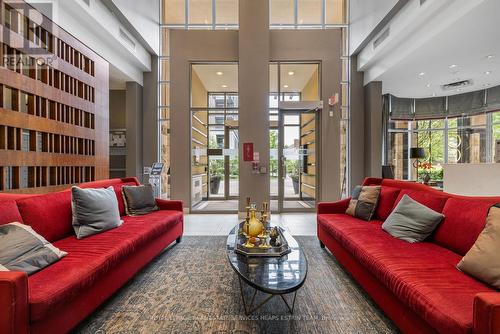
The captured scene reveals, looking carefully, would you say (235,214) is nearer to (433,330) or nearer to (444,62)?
(433,330)

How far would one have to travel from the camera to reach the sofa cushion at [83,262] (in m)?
1.56

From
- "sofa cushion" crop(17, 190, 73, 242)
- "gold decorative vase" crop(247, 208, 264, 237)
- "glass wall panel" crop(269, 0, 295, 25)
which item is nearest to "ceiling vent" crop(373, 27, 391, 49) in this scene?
"glass wall panel" crop(269, 0, 295, 25)

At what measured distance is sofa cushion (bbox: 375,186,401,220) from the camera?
10.8 ft

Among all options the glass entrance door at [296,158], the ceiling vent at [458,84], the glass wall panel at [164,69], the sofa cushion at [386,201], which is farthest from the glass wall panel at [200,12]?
the ceiling vent at [458,84]

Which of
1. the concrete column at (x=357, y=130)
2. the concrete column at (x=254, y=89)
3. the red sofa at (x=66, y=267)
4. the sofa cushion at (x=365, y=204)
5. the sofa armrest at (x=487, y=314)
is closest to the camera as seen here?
the sofa armrest at (x=487, y=314)

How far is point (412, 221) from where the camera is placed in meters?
2.56

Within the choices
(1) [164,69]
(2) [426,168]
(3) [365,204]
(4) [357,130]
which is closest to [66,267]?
(3) [365,204]

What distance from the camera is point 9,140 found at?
10.4 ft

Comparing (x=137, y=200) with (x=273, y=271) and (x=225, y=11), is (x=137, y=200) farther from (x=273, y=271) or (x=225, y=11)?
(x=225, y=11)

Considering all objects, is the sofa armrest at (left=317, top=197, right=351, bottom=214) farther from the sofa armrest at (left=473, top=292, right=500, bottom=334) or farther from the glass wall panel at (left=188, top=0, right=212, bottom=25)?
the glass wall panel at (left=188, top=0, right=212, bottom=25)

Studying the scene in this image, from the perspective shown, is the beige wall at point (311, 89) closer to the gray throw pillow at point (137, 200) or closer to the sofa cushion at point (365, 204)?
the sofa cushion at point (365, 204)

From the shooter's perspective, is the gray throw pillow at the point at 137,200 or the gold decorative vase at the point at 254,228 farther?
the gray throw pillow at the point at 137,200

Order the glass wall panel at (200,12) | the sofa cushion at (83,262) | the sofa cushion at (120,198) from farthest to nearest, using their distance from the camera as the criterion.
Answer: the glass wall panel at (200,12) < the sofa cushion at (120,198) < the sofa cushion at (83,262)

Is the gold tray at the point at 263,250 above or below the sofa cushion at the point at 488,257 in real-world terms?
below
